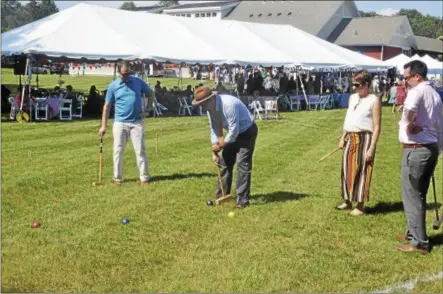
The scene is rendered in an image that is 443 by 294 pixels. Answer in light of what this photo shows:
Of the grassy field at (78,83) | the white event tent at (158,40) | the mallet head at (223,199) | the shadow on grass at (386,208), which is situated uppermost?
the white event tent at (158,40)

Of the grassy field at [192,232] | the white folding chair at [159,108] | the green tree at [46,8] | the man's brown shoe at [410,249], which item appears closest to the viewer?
the grassy field at [192,232]

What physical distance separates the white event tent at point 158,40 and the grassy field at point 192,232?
915 cm

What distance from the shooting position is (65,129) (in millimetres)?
16797

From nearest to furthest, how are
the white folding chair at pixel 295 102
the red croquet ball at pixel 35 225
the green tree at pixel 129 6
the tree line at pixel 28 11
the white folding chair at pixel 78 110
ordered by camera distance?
1. the red croquet ball at pixel 35 225
2. the white folding chair at pixel 78 110
3. the white folding chair at pixel 295 102
4. the tree line at pixel 28 11
5. the green tree at pixel 129 6

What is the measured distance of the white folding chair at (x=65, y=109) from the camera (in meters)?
19.8

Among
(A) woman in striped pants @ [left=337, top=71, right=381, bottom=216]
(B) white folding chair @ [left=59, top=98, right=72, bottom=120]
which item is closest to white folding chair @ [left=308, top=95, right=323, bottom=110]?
(B) white folding chair @ [left=59, top=98, right=72, bottom=120]

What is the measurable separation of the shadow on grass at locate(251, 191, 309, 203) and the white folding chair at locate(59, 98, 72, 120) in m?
12.8

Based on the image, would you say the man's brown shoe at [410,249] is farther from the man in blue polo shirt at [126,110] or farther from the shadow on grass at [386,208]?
the man in blue polo shirt at [126,110]

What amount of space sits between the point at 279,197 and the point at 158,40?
51.6 feet

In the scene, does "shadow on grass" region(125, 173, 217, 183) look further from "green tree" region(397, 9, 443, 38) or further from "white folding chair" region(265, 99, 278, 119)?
"green tree" region(397, 9, 443, 38)

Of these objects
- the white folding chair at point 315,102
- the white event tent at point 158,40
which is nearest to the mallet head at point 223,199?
the white event tent at point 158,40

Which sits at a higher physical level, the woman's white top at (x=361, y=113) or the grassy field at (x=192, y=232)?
the woman's white top at (x=361, y=113)

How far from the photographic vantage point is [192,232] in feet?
21.4

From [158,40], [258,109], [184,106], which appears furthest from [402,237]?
[158,40]
